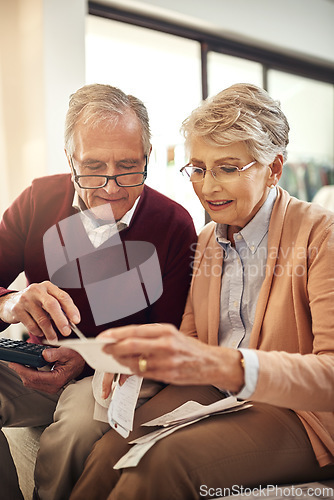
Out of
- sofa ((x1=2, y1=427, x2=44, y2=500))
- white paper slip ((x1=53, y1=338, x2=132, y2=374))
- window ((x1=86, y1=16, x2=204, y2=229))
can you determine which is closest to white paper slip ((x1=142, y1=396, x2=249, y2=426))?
white paper slip ((x1=53, y1=338, x2=132, y2=374))

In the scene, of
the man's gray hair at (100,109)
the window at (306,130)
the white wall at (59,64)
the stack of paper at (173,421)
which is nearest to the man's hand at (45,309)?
the stack of paper at (173,421)

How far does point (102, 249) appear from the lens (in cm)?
143

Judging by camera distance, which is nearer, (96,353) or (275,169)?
(96,353)

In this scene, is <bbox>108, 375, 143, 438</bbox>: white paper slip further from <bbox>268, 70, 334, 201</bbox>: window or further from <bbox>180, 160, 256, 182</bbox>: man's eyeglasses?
<bbox>268, 70, 334, 201</bbox>: window

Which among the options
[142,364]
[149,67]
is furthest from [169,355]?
[149,67]

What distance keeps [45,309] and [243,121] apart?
67 cm

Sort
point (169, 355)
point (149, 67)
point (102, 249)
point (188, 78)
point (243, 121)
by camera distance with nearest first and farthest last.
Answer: point (169, 355) < point (243, 121) < point (102, 249) < point (149, 67) < point (188, 78)

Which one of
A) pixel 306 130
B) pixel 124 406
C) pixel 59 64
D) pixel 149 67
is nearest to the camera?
pixel 124 406

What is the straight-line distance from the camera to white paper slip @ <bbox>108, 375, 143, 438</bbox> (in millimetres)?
1044

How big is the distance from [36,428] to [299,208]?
97 centimetres

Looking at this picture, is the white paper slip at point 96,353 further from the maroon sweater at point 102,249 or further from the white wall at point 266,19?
the white wall at point 266,19

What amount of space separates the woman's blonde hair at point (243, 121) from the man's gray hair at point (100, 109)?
0.18 metres

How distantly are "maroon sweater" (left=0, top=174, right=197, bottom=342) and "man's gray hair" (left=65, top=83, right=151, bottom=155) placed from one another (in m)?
0.19

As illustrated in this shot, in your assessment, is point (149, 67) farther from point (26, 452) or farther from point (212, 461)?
point (212, 461)
